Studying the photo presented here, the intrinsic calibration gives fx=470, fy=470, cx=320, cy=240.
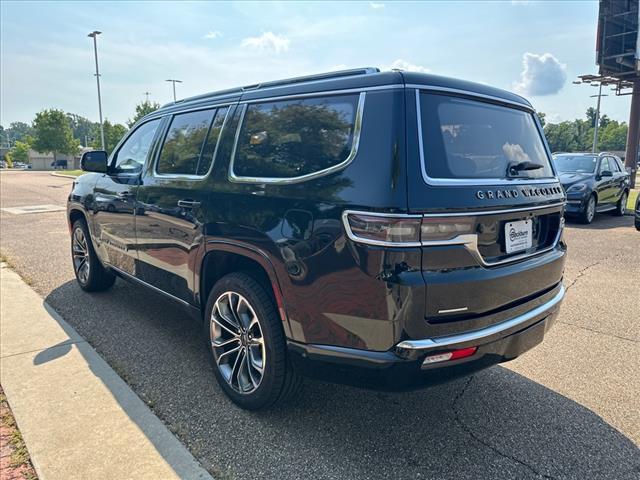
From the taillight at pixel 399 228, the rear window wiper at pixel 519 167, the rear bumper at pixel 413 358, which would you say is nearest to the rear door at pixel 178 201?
the rear bumper at pixel 413 358

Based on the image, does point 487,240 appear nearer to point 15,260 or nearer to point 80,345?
point 80,345

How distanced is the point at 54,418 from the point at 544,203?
10.6 ft

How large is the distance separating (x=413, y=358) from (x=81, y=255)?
15.1ft

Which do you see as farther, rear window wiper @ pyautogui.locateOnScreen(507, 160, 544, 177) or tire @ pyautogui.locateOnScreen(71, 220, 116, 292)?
tire @ pyautogui.locateOnScreen(71, 220, 116, 292)

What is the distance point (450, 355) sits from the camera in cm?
225

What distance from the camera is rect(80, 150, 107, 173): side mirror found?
4387mm

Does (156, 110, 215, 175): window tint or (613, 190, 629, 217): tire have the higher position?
(156, 110, 215, 175): window tint

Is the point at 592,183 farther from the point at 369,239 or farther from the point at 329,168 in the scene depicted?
the point at 369,239

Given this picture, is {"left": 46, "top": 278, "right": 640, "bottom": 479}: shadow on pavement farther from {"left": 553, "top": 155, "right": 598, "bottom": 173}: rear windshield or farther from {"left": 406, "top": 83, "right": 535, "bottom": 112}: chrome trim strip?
{"left": 553, "top": 155, "right": 598, "bottom": 173}: rear windshield

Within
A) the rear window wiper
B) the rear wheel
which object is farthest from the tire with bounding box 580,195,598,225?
the rear window wiper

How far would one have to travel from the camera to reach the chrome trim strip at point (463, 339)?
2.14m

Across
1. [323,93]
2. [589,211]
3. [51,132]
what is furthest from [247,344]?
[51,132]

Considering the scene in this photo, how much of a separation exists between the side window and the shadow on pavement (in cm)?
170

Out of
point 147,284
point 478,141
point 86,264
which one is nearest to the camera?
point 478,141
